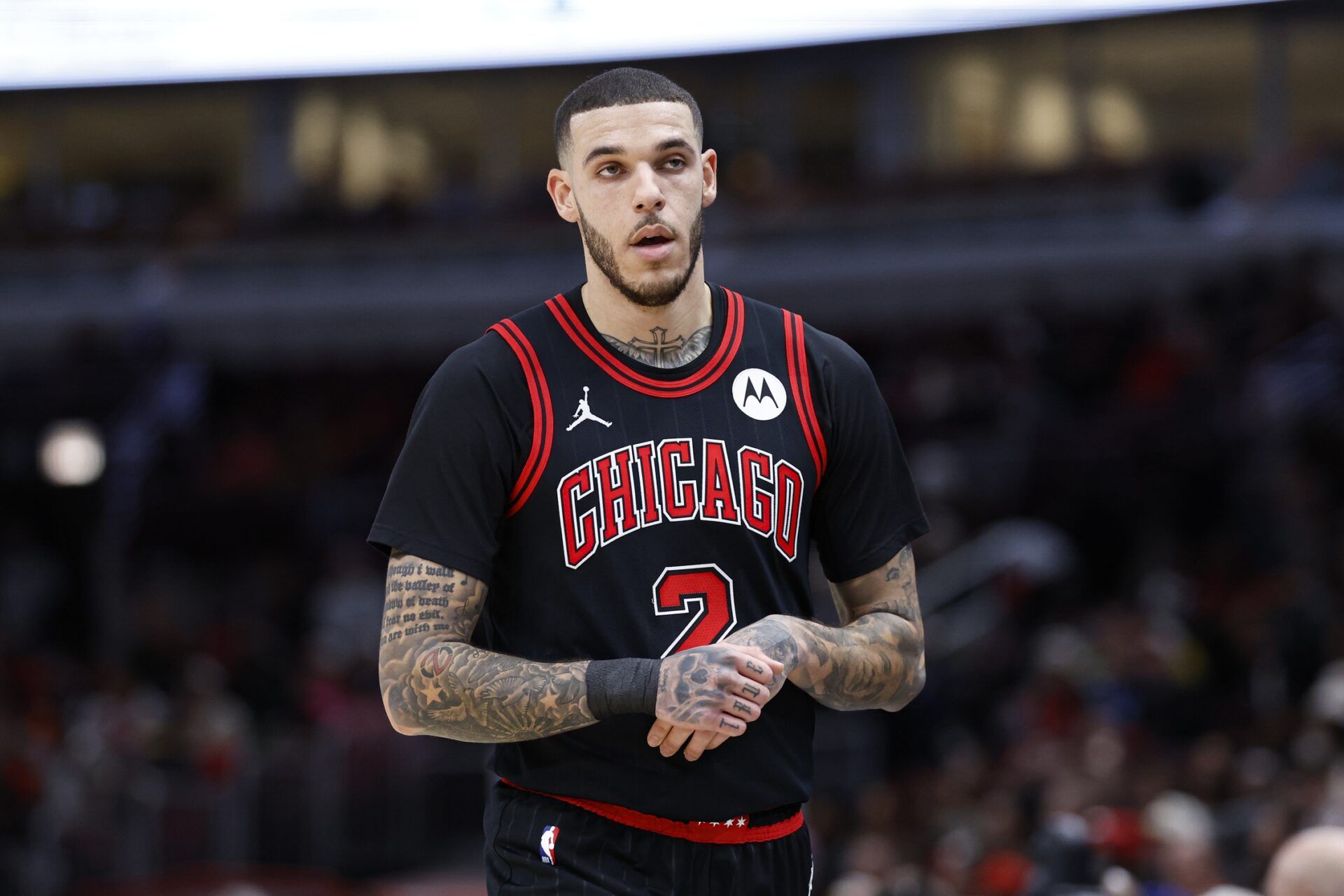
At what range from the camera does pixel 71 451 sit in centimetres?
1644

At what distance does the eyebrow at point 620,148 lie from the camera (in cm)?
275

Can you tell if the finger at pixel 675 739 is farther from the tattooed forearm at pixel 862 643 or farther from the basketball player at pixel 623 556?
the tattooed forearm at pixel 862 643

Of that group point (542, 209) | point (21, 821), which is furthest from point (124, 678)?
point (542, 209)

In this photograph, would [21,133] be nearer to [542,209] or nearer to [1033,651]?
[542,209]

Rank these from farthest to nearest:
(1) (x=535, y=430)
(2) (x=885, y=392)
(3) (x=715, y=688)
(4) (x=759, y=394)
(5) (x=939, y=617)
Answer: (2) (x=885, y=392) → (5) (x=939, y=617) → (4) (x=759, y=394) → (1) (x=535, y=430) → (3) (x=715, y=688)

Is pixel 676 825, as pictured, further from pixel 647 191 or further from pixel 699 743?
pixel 647 191

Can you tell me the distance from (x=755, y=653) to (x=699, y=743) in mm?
185

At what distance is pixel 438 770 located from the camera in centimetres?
1145

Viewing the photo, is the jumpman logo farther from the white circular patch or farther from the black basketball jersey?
the white circular patch

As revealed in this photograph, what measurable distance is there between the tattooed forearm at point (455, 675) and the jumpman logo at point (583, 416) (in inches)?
12.2

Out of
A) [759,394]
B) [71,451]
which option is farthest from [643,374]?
[71,451]

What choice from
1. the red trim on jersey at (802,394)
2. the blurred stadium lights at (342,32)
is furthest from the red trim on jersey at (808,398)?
the blurred stadium lights at (342,32)

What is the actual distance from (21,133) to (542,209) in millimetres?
8609

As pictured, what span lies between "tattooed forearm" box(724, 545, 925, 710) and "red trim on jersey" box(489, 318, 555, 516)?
0.44 m
